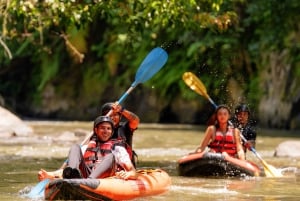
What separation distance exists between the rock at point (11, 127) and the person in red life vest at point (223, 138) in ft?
20.8

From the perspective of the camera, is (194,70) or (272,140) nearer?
(272,140)

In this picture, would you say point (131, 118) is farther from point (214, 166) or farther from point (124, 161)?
point (214, 166)

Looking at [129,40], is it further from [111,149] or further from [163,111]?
[163,111]

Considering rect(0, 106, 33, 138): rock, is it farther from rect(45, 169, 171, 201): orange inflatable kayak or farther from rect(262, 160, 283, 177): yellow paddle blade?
rect(45, 169, 171, 201): orange inflatable kayak

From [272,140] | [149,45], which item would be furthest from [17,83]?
[272,140]

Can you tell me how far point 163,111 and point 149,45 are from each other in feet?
5.77

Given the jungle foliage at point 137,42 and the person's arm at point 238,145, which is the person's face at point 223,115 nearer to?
the person's arm at point 238,145

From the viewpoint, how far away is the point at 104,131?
7223mm

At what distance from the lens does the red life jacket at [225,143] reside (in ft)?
30.1

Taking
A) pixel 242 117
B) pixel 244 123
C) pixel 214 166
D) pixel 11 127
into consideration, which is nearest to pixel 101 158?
pixel 214 166

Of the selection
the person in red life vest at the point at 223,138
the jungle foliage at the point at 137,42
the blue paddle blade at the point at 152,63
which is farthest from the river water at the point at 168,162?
the jungle foliage at the point at 137,42

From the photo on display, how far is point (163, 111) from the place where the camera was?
2067cm

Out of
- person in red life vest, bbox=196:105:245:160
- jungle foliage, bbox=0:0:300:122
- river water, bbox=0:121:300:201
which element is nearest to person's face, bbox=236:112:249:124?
person in red life vest, bbox=196:105:245:160

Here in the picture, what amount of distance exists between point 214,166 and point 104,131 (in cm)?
212
